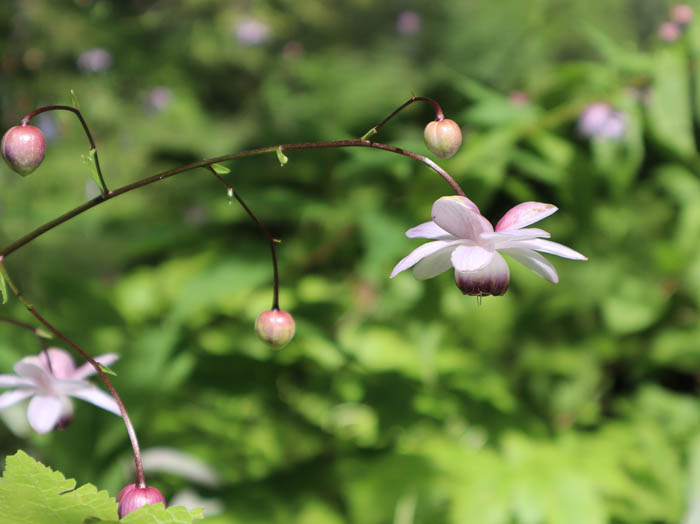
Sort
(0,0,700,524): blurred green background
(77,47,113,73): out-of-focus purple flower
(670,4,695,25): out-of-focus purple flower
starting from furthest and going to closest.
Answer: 1. (77,47,113,73): out-of-focus purple flower
2. (670,4,695,25): out-of-focus purple flower
3. (0,0,700,524): blurred green background

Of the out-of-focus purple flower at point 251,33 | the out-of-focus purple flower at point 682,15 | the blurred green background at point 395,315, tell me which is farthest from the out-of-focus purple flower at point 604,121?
the out-of-focus purple flower at point 251,33

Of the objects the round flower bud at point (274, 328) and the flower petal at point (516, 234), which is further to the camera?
the round flower bud at point (274, 328)

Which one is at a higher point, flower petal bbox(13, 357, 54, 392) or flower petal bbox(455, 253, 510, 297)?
flower petal bbox(455, 253, 510, 297)

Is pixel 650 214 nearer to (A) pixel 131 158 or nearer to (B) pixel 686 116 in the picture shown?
(B) pixel 686 116

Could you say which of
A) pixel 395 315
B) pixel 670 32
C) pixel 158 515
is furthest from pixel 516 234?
pixel 670 32

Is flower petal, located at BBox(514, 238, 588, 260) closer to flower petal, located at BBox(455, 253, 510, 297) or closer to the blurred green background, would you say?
flower petal, located at BBox(455, 253, 510, 297)

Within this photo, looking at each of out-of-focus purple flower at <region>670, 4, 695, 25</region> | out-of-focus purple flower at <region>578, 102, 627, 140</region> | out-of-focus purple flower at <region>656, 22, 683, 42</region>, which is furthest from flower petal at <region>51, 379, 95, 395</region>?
out-of-focus purple flower at <region>670, 4, 695, 25</region>

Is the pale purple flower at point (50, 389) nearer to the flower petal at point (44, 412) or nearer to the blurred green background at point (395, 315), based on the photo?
the flower petal at point (44, 412)

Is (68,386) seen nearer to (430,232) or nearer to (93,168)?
(93,168)
